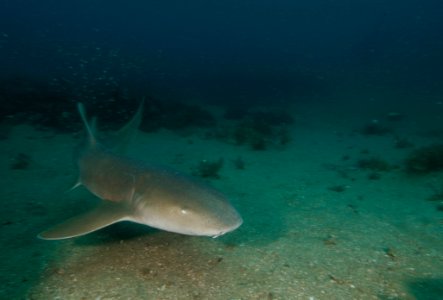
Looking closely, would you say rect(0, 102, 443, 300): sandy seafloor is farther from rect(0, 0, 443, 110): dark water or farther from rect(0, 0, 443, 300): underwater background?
rect(0, 0, 443, 110): dark water

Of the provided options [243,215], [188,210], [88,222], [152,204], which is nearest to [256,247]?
[243,215]

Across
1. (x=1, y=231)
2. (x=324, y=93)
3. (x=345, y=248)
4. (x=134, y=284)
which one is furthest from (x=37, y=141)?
(x=324, y=93)

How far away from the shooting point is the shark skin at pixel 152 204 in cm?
406

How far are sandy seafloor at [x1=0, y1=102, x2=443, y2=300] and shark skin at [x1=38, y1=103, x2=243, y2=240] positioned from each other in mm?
796

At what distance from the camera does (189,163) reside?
12086 mm

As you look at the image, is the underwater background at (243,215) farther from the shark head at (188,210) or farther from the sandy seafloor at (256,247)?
the shark head at (188,210)

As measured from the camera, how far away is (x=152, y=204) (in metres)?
4.48

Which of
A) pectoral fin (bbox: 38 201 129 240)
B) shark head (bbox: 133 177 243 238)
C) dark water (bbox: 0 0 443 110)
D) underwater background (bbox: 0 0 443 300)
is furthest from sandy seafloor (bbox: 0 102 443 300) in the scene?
dark water (bbox: 0 0 443 110)

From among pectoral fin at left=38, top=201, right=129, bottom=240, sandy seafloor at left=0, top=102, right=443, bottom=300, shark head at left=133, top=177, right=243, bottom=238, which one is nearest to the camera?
shark head at left=133, top=177, right=243, bottom=238

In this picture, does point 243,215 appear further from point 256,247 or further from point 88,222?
point 88,222

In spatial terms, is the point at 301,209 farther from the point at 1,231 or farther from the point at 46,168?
the point at 46,168

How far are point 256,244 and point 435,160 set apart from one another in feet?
26.3

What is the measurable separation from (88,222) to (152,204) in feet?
2.82

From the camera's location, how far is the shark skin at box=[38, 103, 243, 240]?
4059 mm
